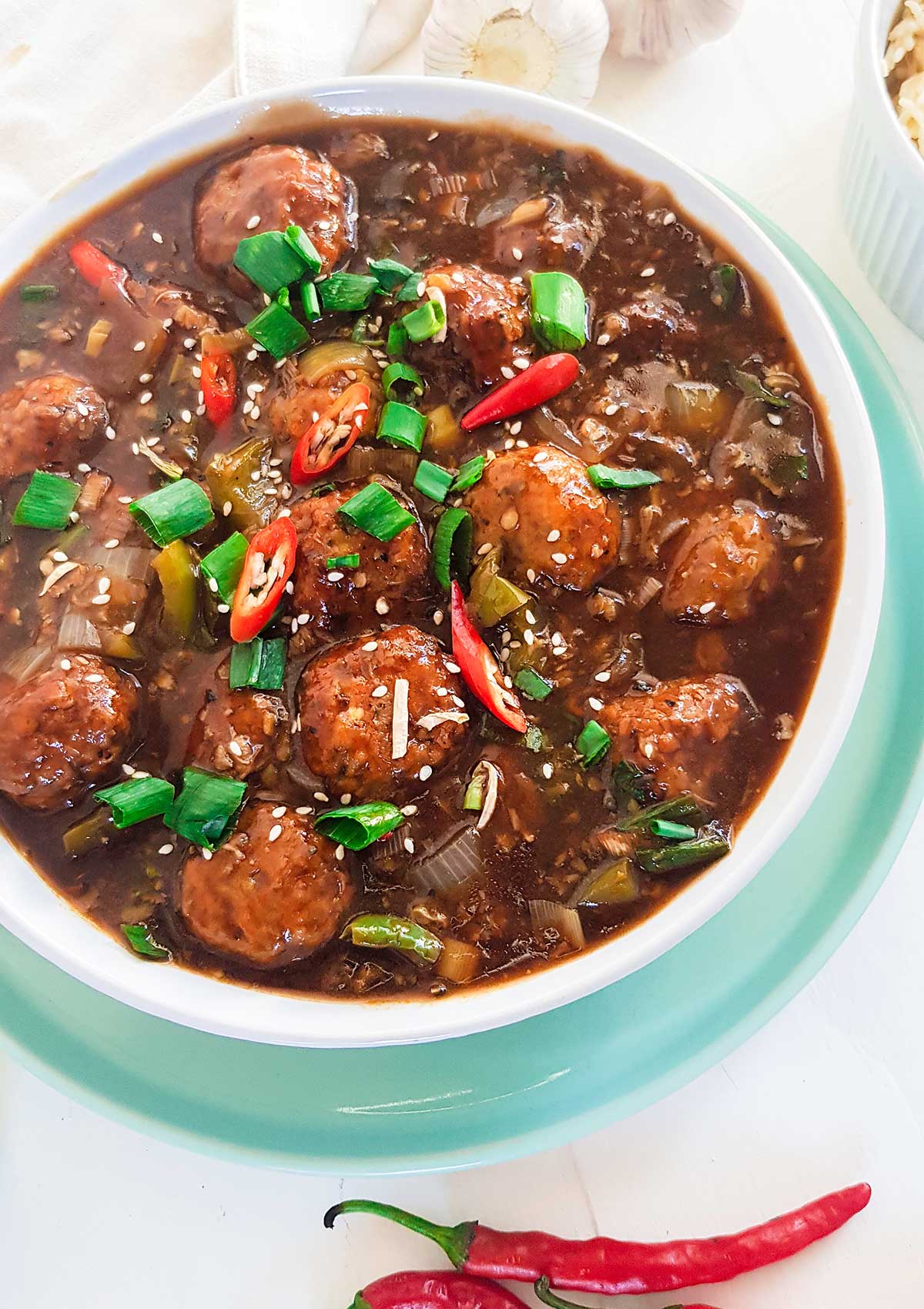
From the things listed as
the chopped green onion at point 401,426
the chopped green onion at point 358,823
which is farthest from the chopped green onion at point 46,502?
the chopped green onion at point 358,823

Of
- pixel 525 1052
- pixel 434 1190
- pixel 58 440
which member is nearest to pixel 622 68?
pixel 58 440

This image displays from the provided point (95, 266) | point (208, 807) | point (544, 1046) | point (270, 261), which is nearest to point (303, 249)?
point (270, 261)

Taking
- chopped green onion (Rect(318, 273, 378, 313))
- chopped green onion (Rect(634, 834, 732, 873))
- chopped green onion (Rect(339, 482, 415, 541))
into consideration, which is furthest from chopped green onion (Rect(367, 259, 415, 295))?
chopped green onion (Rect(634, 834, 732, 873))

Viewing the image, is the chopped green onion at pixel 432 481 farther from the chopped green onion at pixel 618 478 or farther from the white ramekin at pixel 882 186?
the white ramekin at pixel 882 186

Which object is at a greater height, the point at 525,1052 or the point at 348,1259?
the point at 525,1052

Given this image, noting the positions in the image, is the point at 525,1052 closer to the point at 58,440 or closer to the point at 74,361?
the point at 58,440

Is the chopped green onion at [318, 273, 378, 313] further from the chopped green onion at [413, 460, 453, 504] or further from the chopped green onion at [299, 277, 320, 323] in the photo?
the chopped green onion at [413, 460, 453, 504]
